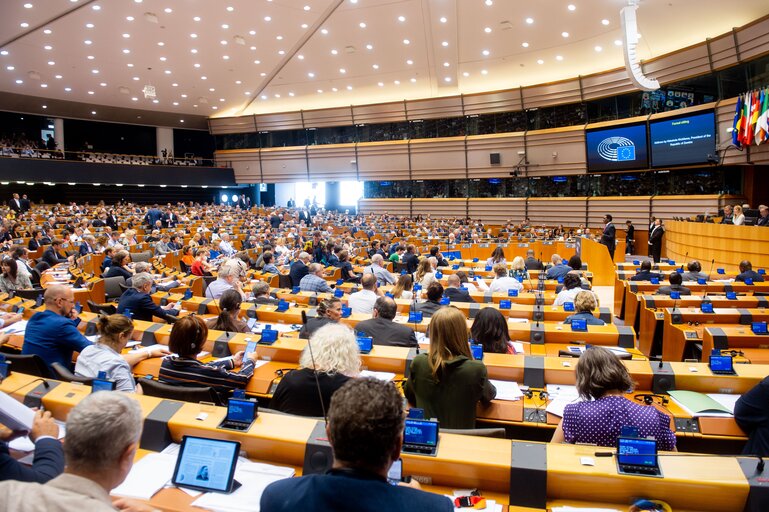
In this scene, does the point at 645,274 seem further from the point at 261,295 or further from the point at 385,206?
the point at 385,206

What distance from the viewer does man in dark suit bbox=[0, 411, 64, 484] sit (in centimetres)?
183

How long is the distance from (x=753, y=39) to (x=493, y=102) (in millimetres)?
11376

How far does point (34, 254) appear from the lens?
1230cm

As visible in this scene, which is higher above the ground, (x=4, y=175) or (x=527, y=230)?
(x=4, y=175)

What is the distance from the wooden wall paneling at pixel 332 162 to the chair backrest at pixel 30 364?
25.4 meters

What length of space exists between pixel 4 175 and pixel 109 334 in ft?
82.1

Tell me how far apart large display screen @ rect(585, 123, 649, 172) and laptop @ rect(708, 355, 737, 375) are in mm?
17375

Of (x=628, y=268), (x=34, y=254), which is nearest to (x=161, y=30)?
(x=34, y=254)

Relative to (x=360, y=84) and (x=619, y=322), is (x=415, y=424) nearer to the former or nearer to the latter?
(x=619, y=322)

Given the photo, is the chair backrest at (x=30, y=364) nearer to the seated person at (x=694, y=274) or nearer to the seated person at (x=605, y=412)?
the seated person at (x=605, y=412)

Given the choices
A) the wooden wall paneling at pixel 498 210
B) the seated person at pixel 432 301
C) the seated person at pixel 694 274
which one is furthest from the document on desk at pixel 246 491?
the wooden wall paneling at pixel 498 210

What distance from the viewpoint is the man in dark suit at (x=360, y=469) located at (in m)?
1.36

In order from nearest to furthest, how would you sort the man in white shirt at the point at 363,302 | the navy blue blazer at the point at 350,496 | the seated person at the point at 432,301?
the navy blue blazer at the point at 350,496
the seated person at the point at 432,301
the man in white shirt at the point at 363,302

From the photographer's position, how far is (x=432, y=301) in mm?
5863
